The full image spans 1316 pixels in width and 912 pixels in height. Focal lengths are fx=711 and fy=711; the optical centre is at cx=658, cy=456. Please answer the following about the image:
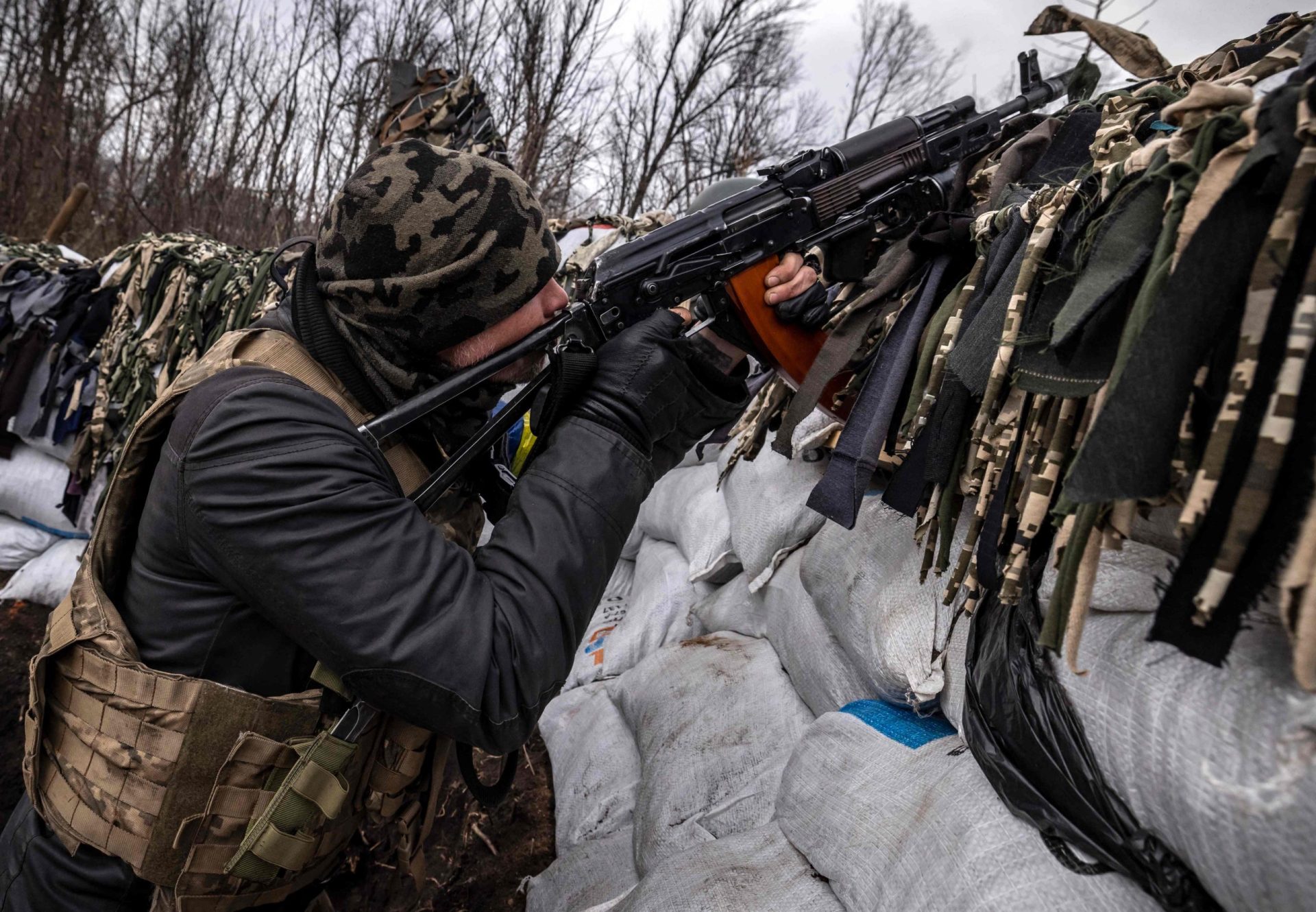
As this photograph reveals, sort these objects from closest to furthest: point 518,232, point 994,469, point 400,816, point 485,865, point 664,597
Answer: point 994,469 < point 518,232 < point 400,816 < point 485,865 < point 664,597

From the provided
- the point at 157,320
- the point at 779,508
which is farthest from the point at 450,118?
the point at 779,508

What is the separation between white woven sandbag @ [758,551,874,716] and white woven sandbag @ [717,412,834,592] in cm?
6

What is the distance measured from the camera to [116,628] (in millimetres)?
1070

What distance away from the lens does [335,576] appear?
926 millimetres

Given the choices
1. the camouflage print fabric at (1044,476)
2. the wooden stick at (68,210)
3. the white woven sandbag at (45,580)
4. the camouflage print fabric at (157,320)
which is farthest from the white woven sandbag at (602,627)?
the wooden stick at (68,210)

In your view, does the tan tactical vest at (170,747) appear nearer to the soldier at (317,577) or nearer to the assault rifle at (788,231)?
the soldier at (317,577)

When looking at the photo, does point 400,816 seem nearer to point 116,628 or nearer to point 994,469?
point 116,628

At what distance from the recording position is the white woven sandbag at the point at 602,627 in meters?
2.37

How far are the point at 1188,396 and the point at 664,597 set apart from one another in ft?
6.37

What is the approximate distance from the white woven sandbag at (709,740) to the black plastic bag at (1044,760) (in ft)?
1.90

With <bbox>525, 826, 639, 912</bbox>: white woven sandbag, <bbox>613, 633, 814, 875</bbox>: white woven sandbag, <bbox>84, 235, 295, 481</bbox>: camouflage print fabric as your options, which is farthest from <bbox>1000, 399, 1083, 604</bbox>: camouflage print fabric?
<bbox>84, 235, 295, 481</bbox>: camouflage print fabric

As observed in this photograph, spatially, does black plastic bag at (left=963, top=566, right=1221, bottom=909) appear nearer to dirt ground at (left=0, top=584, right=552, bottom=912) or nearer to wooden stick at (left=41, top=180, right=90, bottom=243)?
dirt ground at (left=0, top=584, right=552, bottom=912)

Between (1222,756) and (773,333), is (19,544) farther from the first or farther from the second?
(1222,756)

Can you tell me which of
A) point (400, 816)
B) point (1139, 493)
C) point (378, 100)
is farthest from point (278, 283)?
point (378, 100)
